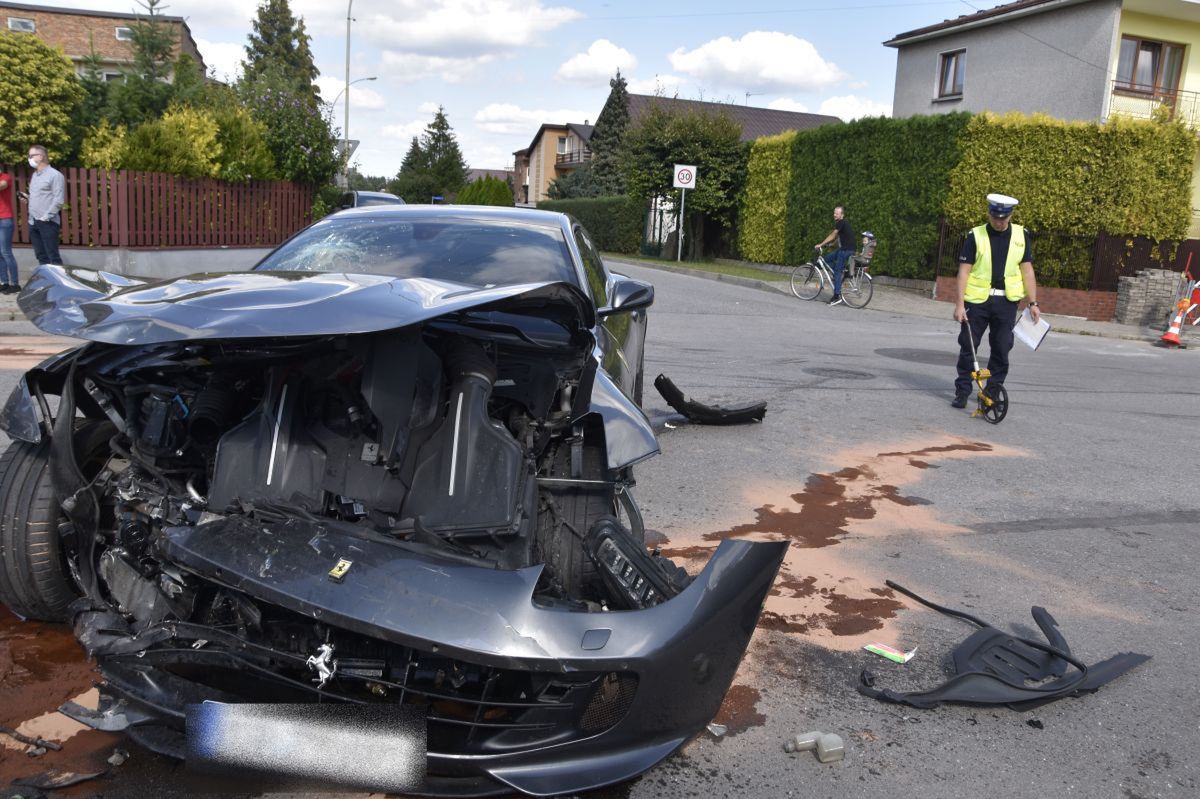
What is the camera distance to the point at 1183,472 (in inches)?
258

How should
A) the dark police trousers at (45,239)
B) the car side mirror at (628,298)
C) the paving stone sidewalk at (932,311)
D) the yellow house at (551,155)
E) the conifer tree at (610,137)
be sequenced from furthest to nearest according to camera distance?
the yellow house at (551,155) → the conifer tree at (610,137) → the paving stone sidewalk at (932,311) → the dark police trousers at (45,239) → the car side mirror at (628,298)

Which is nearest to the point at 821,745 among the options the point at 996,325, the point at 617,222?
the point at 996,325

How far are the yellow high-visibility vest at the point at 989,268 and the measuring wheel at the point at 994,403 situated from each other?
76 cm

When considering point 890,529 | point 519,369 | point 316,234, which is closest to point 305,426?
point 519,369

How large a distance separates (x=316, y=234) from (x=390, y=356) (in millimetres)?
2254

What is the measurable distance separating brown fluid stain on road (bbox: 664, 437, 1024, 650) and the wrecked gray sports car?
105 centimetres

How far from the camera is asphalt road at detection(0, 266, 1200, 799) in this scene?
2.81 m

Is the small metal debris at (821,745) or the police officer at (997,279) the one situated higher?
the police officer at (997,279)

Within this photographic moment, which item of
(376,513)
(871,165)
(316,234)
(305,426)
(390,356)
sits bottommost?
(376,513)

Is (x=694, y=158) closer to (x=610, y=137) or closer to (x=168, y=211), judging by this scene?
(x=168, y=211)

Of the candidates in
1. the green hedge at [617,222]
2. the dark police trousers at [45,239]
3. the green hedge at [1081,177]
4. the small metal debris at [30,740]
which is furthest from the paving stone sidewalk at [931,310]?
the small metal debris at [30,740]

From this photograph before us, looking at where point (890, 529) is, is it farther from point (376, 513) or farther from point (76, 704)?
point (76, 704)

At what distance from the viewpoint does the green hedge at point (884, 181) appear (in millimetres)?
19750

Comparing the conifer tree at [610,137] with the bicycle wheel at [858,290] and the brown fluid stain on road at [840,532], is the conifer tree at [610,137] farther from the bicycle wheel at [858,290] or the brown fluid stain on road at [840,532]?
the brown fluid stain on road at [840,532]
